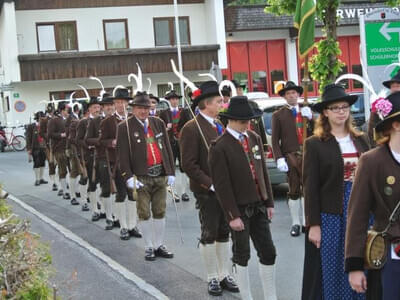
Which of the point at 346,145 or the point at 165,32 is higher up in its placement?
the point at 165,32

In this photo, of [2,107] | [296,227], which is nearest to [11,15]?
[2,107]

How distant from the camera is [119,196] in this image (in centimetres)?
959

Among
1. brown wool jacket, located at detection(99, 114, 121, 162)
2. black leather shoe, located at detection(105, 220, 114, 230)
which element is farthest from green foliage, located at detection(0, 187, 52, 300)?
black leather shoe, located at detection(105, 220, 114, 230)

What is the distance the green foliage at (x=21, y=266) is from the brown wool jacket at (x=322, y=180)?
1994 millimetres

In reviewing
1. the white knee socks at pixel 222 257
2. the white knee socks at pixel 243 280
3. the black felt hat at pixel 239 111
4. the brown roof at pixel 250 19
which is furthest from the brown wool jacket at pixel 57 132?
the brown roof at pixel 250 19

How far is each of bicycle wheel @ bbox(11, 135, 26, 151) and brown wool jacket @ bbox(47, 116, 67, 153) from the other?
17.0 meters

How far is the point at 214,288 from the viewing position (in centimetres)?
614

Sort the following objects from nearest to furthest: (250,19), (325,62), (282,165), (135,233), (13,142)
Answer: (282,165) < (135,233) < (325,62) < (13,142) < (250,19)

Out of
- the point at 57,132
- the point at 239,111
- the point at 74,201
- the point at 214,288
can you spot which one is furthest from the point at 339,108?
the point at 57,132

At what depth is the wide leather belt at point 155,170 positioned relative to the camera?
7945mm

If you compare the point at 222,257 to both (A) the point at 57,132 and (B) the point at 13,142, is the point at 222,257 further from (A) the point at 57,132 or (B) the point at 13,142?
(B) the point at 13,142

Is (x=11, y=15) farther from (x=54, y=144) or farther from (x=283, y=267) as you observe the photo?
(x=283, y=267)

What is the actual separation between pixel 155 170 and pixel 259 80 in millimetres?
28167

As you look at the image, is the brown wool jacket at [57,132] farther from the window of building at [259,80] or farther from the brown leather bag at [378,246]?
the window of building at [259,80]
